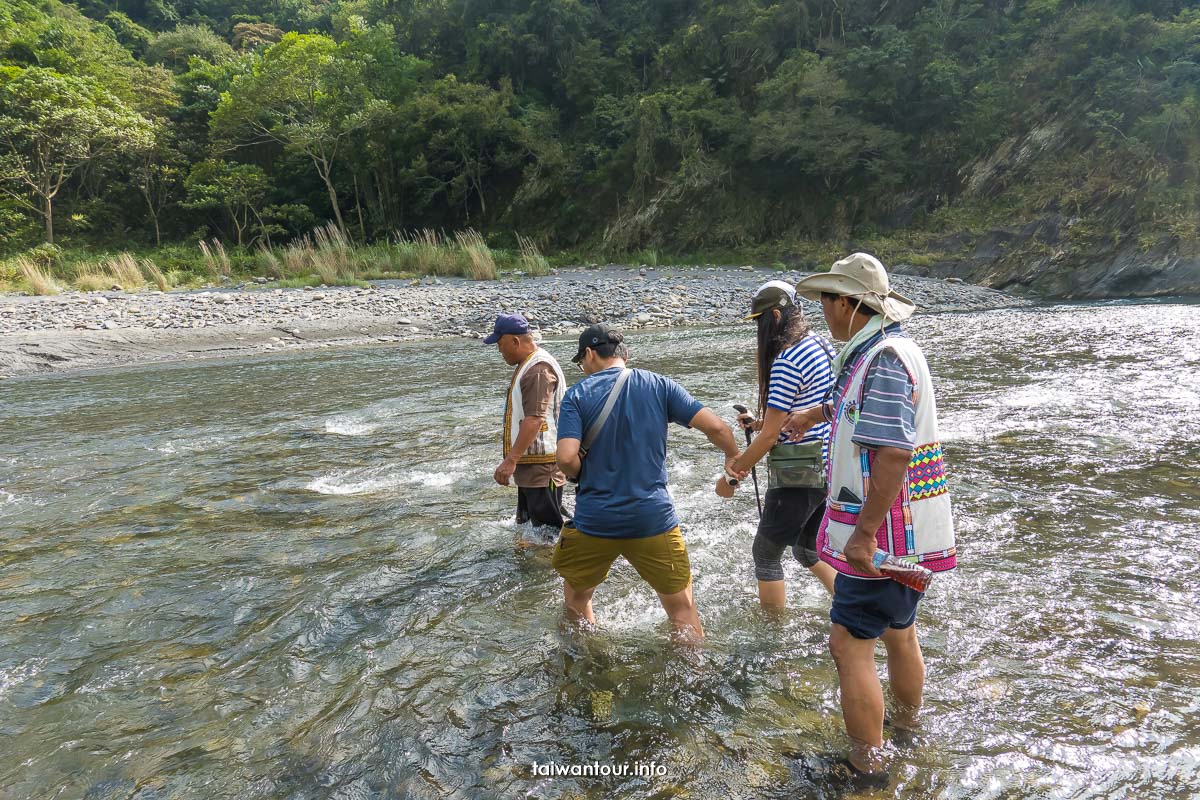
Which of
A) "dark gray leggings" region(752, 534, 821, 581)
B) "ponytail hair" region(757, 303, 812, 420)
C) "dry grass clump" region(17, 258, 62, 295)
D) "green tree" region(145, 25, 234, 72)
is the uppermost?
"green tree" region(145, 25, 234, 72)

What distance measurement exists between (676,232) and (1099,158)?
17362 millimetres

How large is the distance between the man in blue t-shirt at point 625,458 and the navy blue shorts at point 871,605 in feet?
3.15

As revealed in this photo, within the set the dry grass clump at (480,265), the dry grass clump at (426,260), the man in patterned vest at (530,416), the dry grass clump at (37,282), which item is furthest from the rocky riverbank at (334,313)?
the man in patterned vest at (530,416)

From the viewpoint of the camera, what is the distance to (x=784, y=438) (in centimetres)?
355

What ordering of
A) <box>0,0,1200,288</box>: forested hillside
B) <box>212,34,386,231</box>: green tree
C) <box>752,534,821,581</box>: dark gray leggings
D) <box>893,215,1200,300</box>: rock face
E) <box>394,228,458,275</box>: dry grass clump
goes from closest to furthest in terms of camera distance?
<box>752,534,821,581</box>: dark gray leggings → <box>893,215,1200,300</box>: rock face → <box>0,0,1200,288</box>: forested hillside → <box>394,228,458,275</box>: dry grass clump → <box>212,34,386,231</box>: green tree

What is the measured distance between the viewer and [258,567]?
5.08 m

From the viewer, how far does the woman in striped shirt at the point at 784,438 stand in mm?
3326

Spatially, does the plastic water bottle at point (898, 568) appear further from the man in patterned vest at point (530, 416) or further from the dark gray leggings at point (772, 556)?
the man in patterned vest at point (530, 416)

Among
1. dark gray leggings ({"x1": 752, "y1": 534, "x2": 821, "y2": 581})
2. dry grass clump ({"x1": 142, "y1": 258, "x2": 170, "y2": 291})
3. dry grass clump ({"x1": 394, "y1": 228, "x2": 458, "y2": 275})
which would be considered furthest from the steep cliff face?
dry grass clump ({"x1": 142, "y1": 258, "x2": 170, "y2": 291})

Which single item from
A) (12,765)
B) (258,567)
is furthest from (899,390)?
(258,567)

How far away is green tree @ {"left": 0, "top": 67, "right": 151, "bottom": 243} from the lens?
31.1 m

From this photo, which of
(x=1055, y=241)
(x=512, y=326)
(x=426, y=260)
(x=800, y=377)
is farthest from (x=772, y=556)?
(x=1055, y=241)

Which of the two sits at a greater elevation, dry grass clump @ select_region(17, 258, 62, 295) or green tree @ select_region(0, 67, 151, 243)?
green tree @ select_region(0, 67, 151, 243)

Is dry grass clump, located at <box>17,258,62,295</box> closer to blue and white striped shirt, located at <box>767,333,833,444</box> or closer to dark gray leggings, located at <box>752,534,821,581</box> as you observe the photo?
dark gray leggings, located at <box>752,534,821,581</box>
